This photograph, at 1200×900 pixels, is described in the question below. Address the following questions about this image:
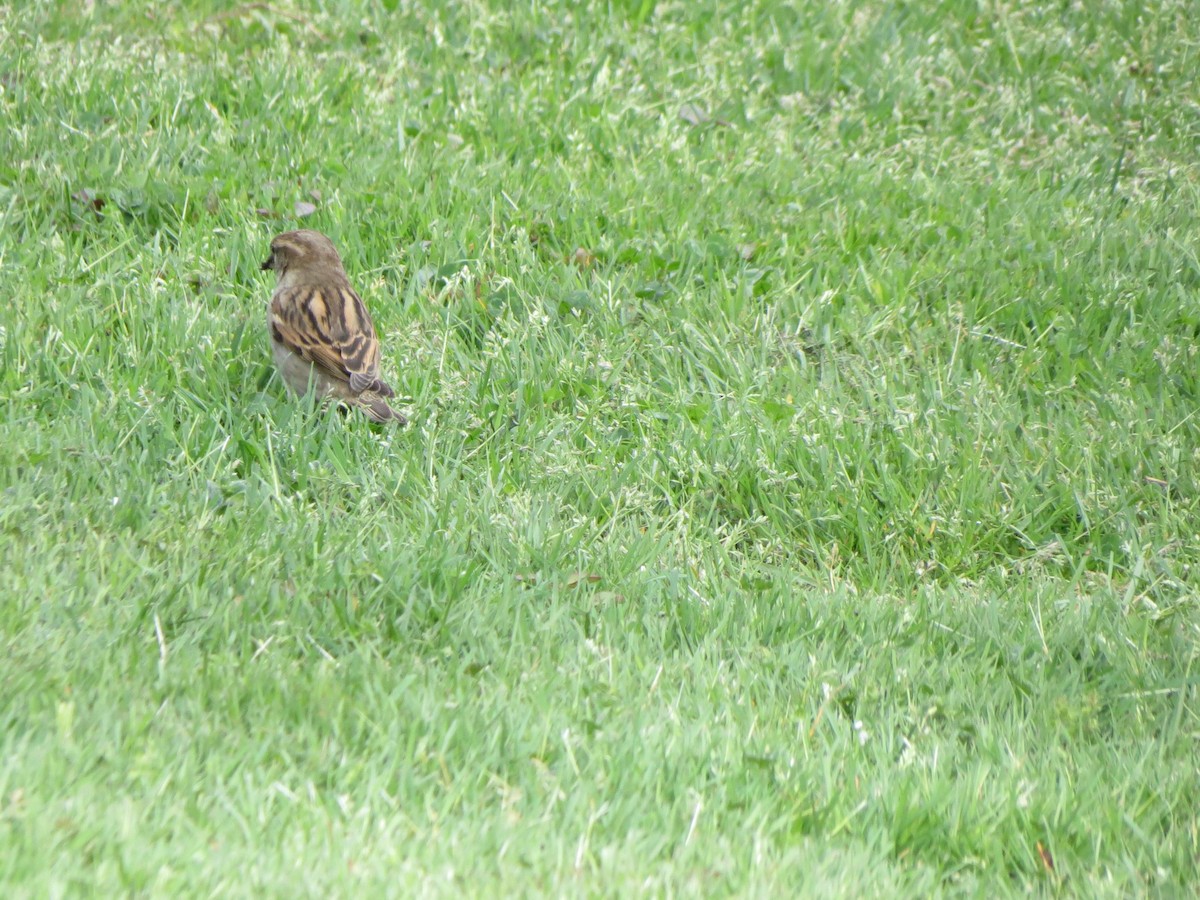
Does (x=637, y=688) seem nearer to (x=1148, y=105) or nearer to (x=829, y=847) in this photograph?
(x=829, y=847)

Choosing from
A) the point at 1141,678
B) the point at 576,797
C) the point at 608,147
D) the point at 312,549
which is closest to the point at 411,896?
the point at 576,797

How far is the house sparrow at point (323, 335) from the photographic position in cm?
634

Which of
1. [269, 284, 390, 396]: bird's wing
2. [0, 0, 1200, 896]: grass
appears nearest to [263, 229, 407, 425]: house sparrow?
[269, 284, 390, 396]: bird's wing

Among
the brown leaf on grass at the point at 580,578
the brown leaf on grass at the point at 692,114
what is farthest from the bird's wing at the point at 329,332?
the brown leaf on grass at the point at 692,114

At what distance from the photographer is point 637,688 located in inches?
181

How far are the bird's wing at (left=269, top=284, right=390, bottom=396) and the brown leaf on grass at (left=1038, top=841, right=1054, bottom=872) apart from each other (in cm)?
356

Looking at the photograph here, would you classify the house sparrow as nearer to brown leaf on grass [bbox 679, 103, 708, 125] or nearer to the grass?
the grass

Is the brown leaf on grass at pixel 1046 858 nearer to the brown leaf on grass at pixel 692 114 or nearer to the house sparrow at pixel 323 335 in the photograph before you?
the house sparrow at pixel 323 335

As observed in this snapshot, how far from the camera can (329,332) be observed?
643 cm

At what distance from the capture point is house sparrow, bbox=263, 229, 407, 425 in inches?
250

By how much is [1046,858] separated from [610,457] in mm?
2765

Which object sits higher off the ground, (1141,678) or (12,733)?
(1141,678)

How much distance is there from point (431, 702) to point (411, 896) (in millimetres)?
928

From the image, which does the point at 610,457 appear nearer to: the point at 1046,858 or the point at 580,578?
the point at 580,578
